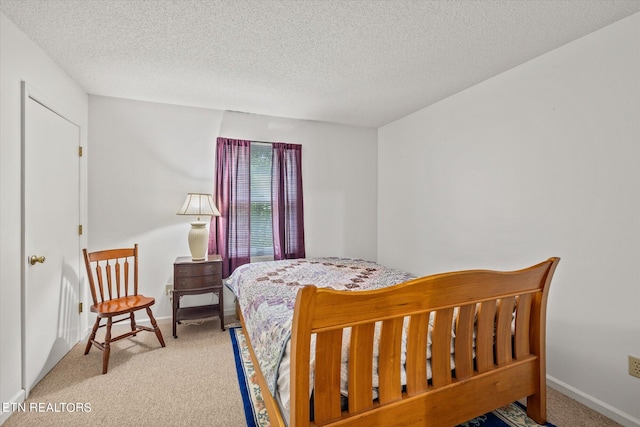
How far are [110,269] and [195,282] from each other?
755mm

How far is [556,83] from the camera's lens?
7.04 ft

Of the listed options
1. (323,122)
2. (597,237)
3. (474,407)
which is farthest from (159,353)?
(597,237)

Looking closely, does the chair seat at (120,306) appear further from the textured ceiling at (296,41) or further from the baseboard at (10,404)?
the textured ceiling at (296,41)

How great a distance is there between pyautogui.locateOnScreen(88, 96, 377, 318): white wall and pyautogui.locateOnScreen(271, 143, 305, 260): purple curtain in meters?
0.15

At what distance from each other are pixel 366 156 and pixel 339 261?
5.49ft

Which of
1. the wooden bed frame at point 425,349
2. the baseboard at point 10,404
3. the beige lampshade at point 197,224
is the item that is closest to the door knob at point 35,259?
the baseboard at point 10,404

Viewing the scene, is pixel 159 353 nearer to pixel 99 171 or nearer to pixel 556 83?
pixel 99 171

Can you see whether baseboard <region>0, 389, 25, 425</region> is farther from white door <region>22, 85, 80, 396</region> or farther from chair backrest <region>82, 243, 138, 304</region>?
chair backrest <region>82, 243, 138, 304</region>

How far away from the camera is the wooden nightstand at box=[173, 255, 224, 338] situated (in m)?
2.89

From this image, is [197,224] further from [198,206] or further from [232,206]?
[232,206]

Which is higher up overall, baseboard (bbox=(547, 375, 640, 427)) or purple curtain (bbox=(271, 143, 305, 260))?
purple curtain (bbox=(271, 143, 305, 260))

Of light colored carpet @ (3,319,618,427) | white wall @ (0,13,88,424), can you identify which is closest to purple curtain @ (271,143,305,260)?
light colored carpet @ (3,319,618,427)

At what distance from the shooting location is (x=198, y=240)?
303 centimetres

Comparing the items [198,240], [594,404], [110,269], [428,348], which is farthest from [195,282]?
[594,404]
